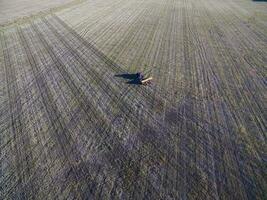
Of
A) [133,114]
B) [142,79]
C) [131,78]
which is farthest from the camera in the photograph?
[131,78]

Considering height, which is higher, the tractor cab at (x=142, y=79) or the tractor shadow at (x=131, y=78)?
the tractor cab at (x=142, y=79)

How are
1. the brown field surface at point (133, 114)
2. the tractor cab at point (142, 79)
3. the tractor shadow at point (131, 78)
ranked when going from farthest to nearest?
the tractor shadow at point (131, 78) → the tractor cab at point (142, 79) → the brown field surface at point (133, 114)

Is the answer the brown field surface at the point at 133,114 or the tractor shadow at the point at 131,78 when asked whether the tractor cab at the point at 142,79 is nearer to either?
the tractor shadow at the point at 131,78

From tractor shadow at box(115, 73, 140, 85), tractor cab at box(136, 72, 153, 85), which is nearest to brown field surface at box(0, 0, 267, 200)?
tractor shadow at box(115, 73, 140, 85)

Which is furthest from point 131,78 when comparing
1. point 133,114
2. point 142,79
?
point 133,114

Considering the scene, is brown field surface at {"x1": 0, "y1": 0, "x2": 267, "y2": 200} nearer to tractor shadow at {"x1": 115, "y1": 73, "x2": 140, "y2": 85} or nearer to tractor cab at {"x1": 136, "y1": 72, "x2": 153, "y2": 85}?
tractor shadow at {"x1": 115, "y1": 73, "x2": 140, "y2": 85}

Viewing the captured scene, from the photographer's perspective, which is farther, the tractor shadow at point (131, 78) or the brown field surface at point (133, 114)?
the tractor shadow at point (131, 78)

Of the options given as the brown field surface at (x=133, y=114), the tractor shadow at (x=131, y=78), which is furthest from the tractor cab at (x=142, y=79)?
the brown field surface at (x=133, y=114)

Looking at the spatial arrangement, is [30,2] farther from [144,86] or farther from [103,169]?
[103,169]

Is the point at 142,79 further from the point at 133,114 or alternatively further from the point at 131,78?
the point at 133,114
